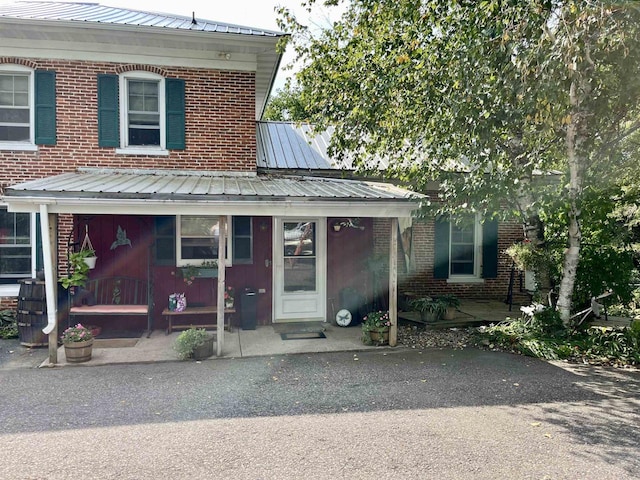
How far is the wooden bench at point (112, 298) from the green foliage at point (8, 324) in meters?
1.03

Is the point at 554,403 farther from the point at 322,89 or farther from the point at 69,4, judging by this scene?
the point at 69,4

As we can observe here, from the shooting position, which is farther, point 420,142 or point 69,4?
point 69,4

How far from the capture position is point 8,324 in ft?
27.7

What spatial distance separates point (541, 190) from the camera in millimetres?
7625

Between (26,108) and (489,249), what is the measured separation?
34.3 feet

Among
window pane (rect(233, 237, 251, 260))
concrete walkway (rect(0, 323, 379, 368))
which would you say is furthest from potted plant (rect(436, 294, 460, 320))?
window pane (rect(233, 237, 251, 260))

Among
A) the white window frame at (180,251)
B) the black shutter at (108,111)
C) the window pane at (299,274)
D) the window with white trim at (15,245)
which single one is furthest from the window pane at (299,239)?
the window with white trim at (15,245)

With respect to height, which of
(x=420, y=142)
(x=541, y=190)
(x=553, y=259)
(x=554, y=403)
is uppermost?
(x=420, y=142)

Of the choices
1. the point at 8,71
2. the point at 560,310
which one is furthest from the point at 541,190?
the point at 8,71

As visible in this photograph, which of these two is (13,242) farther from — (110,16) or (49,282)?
(110,16)

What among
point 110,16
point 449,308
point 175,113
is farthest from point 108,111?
point 449,308

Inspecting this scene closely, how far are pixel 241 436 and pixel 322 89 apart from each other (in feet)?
21.6

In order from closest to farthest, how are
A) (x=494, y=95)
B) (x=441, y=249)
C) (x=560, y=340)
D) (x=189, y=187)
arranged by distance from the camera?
(x=494, y=95) < (x=189, y=187) < (x=560, y=340) < (x=441, y=249)

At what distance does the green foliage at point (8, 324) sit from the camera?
320 inches
